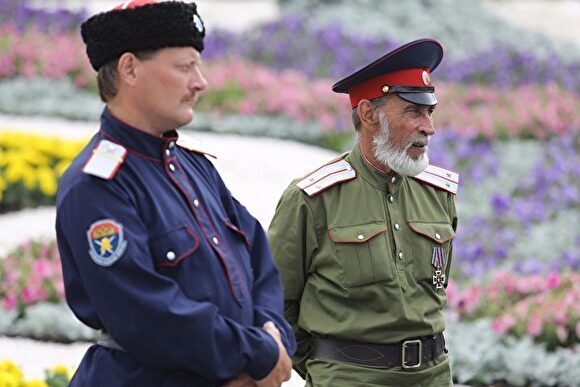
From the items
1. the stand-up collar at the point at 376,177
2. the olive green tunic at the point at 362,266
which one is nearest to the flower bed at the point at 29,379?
the olive green tunic at the point at 362,266

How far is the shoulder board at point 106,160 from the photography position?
2904 mm

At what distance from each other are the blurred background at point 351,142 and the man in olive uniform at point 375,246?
0.38 metres

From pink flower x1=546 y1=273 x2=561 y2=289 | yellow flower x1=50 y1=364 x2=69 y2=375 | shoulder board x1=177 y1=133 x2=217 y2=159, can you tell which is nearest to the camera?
shoulder board x1=177 y1=133 x2=217 y2=159

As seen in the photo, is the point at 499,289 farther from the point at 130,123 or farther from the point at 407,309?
the point at 130,123

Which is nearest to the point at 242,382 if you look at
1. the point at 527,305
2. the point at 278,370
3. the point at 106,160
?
the point at 278,370

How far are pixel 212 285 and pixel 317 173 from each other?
1.07 meters

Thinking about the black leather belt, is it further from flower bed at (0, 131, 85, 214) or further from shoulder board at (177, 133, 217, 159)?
flower bed at (0, 131, 85, 214)

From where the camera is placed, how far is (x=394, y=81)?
3.97 metres

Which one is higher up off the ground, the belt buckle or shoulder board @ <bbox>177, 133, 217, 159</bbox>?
shoulder board @ <bbox>177, 133, 217, 159</bbox>

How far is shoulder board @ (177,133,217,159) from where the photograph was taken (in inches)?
128

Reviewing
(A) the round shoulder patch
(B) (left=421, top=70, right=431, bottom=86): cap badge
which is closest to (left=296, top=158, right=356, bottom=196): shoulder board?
(B) (left=421, top=70, right=431, bottom=86): cap badge

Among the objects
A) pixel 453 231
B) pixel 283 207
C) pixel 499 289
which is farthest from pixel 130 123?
pixel 499 289

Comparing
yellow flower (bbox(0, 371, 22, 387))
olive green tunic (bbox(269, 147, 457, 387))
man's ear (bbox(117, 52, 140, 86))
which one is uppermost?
man's ear (bbox(117, 52, 140, 86))

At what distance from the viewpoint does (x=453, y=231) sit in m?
4.11
